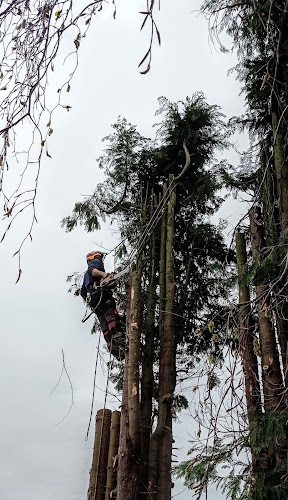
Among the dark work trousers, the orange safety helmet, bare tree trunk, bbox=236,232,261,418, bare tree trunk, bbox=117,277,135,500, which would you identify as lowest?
bare tree trunk, bbox=117,277,135,500

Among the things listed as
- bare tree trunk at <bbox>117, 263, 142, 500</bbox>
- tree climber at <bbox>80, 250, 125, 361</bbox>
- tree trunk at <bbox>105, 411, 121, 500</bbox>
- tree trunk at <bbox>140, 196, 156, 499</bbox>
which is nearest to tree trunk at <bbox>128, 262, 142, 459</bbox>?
bare tree trunk at <bbox>117, 263, 142, 500</bbox>

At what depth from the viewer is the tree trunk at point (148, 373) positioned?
6134 mm

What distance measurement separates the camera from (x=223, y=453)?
4523 millimetres

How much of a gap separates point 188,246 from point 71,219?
1.97m

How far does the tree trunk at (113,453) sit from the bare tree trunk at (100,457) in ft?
0.36

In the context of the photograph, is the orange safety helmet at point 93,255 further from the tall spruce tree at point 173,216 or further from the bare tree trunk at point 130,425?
the bare tree trunk at point 130,425

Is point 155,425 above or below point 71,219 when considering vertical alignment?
below

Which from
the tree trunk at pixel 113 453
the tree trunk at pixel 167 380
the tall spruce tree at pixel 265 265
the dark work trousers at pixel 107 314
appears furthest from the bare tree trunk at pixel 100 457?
the tall spruce tree at pixel 265 265

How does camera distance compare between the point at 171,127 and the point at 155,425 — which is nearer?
the point at 155,425

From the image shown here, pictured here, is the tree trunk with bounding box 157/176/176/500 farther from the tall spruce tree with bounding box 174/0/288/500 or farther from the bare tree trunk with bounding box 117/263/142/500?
the tall spruce tree with bounding box 174/0/288/500

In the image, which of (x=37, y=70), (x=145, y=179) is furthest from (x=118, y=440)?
(x=37, y=70)

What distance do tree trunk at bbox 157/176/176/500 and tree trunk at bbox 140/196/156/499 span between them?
187mm

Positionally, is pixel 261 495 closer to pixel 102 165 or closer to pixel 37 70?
pixel 37 70

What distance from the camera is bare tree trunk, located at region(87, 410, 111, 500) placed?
6.30 m
